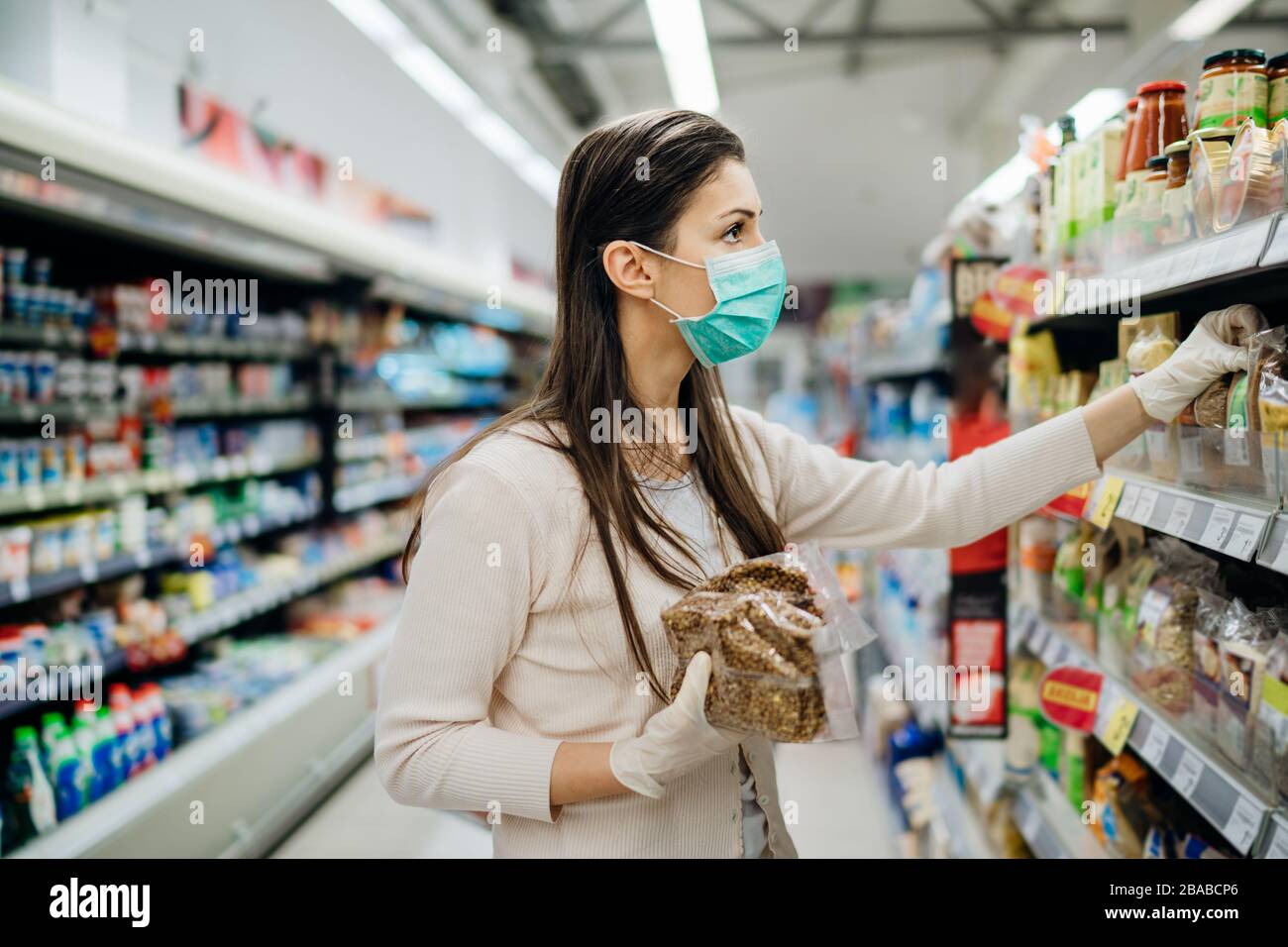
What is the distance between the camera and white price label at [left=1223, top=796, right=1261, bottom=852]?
48.7 inches

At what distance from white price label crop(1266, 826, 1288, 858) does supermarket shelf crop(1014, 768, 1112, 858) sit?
0.76m

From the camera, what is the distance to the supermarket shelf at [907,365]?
126 inches

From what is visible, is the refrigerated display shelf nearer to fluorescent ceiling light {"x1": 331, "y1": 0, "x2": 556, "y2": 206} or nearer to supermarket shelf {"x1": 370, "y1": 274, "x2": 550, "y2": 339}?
fluorescent ceiling light {"x1": 331, "y1": 0, "x2": 556, "y2": 206}

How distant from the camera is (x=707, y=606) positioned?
44.9 inches

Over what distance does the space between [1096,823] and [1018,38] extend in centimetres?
807

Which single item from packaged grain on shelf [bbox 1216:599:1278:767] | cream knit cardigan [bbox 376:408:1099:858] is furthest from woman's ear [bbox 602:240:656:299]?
packaged grain on shelf [bbox 1216:599:1278:767]

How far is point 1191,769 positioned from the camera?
4.62 feet

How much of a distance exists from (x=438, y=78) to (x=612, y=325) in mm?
4230

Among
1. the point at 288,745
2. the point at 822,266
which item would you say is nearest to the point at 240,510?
the point at 288,745

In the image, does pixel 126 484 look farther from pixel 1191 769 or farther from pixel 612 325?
pixel 1191 769

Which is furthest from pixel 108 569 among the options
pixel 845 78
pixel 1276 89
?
pixel 845 78

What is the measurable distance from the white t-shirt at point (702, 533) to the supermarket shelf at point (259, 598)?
3.09 metres

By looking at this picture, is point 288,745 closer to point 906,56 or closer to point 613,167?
point 613,167

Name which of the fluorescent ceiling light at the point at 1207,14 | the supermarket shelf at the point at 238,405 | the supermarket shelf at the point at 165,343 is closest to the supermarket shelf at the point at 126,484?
the supermarket shelf at the point at 238,405
